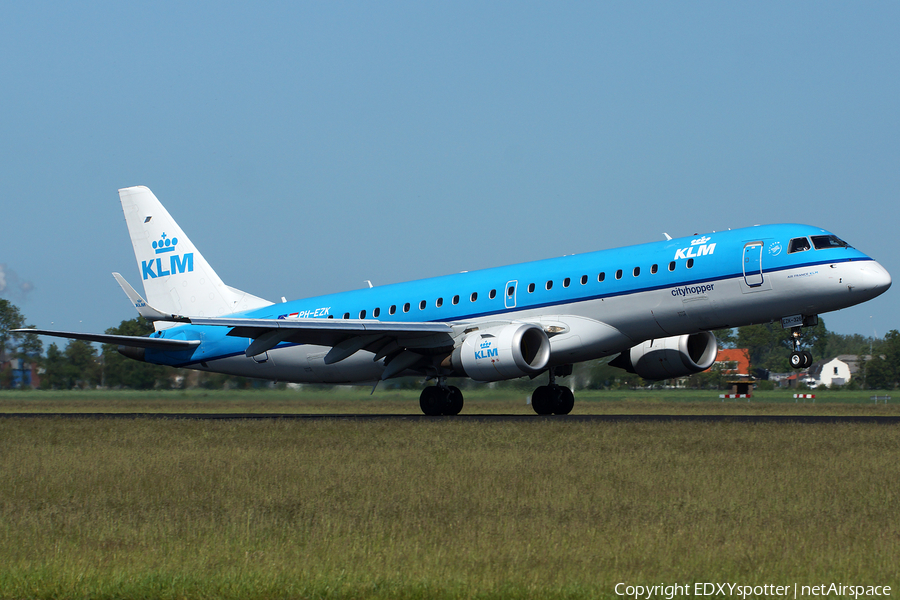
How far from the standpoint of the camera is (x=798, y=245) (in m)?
24.2

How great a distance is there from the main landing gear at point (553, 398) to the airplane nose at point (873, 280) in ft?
30.7

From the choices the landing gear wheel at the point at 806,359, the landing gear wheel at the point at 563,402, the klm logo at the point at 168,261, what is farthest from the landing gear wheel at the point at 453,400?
the klm logo at the point at 168,261

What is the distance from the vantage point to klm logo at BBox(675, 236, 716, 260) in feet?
82.3

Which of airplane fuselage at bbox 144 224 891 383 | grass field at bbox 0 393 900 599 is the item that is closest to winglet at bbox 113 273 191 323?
airplane fuselage at bbox 144 224 891 383

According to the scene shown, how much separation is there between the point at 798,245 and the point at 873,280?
1.86 m

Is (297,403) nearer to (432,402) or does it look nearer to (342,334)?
(342,334)

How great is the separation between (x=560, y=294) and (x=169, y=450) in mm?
12218

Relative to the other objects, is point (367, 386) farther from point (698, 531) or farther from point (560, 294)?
point (698, 531)

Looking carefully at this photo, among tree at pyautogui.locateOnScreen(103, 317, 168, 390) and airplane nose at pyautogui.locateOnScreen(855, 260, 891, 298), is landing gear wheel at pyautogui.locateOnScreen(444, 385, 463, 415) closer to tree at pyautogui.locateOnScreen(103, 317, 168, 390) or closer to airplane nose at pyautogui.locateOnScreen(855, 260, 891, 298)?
airplane nose at pyautogui.locateOnScreen(855, 260, 891, 298)

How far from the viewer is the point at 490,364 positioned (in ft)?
84.1

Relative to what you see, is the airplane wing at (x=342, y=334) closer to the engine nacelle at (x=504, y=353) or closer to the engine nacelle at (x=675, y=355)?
the engine nacelle at (x=504, y=353)

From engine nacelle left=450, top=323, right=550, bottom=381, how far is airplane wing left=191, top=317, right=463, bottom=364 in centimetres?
140

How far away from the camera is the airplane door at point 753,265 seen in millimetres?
24188

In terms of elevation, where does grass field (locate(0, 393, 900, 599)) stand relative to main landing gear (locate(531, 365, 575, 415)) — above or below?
below
